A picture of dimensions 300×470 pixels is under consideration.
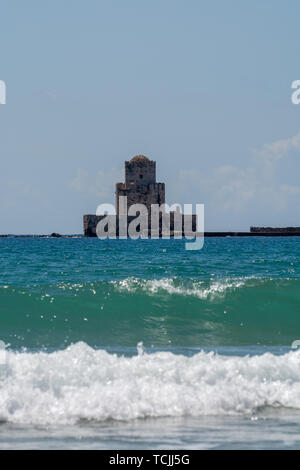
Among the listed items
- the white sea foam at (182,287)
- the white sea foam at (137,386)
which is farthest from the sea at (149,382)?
the white sea foam at (182,287)

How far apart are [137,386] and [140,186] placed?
266 feet

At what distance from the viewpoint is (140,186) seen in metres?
87.9

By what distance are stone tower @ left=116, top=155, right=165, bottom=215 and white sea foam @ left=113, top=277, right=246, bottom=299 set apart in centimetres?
7120

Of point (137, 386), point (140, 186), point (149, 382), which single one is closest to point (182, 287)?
point (149, 382)

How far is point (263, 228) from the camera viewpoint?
339 ft

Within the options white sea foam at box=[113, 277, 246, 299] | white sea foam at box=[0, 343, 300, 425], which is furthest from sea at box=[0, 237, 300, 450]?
white sea foam at box=[113, 277, 246, 299]

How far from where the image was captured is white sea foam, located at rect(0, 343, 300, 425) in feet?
21.7

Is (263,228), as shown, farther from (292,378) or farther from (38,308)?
(292,378)

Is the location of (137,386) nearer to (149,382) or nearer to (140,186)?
(149,382)

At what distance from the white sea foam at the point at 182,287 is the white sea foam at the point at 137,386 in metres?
7.63

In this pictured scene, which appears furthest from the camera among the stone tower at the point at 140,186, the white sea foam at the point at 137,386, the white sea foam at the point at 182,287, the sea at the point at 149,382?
the stone tower at the point at 140,186

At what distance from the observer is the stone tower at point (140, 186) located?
88.0 m

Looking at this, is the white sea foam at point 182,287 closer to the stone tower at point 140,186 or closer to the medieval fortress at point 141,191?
the medieval fortress at point 141,191
